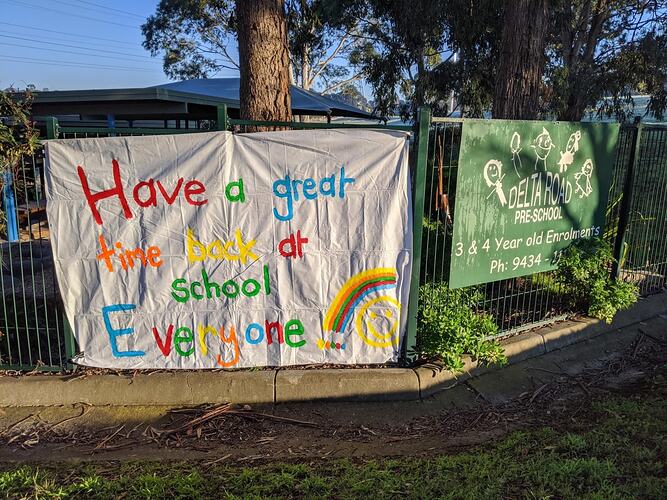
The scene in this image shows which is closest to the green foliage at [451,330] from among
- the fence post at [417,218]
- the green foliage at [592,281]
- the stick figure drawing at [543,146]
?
the fence post at [417,218]

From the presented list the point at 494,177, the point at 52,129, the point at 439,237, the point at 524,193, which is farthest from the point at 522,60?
the point at 52,129

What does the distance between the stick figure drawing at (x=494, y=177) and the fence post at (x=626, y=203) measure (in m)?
2.15

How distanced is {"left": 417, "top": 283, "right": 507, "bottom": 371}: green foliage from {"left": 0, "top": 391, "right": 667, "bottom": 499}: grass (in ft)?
3.39

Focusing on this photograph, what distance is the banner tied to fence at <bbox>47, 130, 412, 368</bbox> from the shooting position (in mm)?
4324

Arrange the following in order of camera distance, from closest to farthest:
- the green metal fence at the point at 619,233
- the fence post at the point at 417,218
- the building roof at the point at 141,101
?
the fence post at the point at 417,218 → the green metal fence at the point at 619,233 → the building roof at the point at 141,101

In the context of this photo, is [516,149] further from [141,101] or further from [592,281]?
[141,101]

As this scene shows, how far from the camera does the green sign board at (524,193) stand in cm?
479

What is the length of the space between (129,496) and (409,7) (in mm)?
15986

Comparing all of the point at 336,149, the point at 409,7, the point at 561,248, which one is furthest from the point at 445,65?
the point at 336,149

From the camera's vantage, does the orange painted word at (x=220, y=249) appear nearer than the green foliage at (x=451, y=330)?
Yes

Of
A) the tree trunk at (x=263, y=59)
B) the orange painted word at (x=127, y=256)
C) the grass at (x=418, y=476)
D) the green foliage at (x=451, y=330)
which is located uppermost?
the tree trunk at (x=263, y=59)

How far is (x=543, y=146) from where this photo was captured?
5.22 metres

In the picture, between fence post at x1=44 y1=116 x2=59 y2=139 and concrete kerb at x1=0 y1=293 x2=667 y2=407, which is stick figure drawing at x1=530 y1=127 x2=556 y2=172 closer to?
concrete kerb at x1=0 y1=293 x2=667 y2=407

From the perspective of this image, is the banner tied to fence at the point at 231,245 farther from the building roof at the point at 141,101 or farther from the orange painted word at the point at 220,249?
the building roof at the point at 141,101
